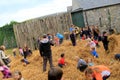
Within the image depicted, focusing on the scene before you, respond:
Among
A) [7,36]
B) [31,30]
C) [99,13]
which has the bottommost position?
[7,36]

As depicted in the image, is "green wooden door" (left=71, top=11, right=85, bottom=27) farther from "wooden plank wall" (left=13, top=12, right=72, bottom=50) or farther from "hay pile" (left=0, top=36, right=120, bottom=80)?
"hay pile" (left=0, top=36, right=120, bottom=80)

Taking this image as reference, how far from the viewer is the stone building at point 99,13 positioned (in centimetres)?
3412

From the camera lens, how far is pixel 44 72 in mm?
17625

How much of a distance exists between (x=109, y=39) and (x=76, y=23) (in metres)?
13.6

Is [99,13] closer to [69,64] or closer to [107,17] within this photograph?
[107,17]

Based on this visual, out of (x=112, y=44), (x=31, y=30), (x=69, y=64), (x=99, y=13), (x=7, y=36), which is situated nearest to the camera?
(x=69, y=64)

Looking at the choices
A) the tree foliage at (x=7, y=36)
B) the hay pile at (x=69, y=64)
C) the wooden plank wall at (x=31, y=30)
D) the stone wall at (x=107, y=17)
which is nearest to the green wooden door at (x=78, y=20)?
the stone wall at (x=107, y=17)

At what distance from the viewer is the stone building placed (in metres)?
34.1

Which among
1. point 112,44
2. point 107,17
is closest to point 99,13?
point 107,17

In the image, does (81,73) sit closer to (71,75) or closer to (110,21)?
(71,75)

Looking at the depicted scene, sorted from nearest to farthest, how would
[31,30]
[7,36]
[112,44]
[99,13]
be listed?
[112,44] < [31,30] < [99,13] < [7,36]

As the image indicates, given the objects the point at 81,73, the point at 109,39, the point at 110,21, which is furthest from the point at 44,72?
the point at 110,21

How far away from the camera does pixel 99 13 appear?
34.8m

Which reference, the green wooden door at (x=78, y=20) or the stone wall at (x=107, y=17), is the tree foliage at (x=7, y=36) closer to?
the green wooden door at (x=78, y=20)
